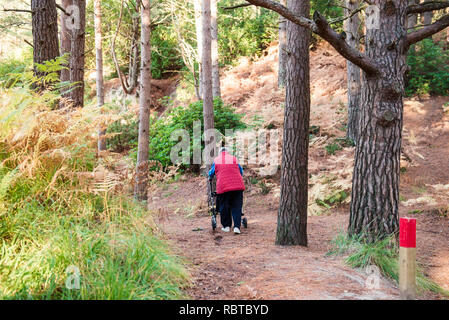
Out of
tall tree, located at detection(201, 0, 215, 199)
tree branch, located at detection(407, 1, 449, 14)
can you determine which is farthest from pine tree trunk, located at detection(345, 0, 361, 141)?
tree branch, located at detection(407, 1, 449, 14)

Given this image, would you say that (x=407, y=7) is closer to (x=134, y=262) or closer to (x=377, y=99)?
(x=377, y=99)

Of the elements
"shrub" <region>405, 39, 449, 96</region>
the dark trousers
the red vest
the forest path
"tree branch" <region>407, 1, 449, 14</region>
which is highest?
"shrub" <region>405, 39, 449, 96</region>

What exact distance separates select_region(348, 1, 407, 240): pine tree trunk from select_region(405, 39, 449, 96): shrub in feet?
36.1

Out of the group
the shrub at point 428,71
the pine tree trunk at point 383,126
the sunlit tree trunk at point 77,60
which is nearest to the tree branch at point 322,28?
the pine tree trunk at point 383,126

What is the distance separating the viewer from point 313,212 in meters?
10.2

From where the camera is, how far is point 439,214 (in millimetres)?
8898

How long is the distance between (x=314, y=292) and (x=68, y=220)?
8.89 feet

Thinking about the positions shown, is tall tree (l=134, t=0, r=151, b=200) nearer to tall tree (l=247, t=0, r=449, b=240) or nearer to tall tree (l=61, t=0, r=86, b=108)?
tall tree (l=61, t=0, r=86, b=108)

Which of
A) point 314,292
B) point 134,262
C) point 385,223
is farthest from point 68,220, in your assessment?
point 385,223

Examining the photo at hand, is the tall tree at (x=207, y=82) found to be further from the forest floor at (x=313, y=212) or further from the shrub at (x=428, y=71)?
the shrub at (x=428, y=71)

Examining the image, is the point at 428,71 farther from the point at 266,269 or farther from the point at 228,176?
the point at 266,269

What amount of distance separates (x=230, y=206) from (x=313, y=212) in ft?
8.97

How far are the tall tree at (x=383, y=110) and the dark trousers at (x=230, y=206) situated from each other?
2.99 m

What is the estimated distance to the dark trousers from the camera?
8.41 m
